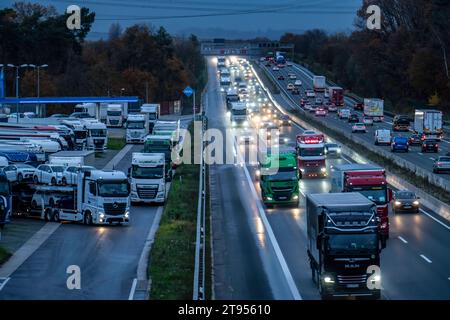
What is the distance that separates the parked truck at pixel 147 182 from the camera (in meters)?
49.1

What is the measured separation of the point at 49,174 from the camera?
45656 mm

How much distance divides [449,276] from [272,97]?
113 m

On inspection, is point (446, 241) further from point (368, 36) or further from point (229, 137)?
point (368, 36)

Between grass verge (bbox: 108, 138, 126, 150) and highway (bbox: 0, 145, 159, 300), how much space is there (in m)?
37.3

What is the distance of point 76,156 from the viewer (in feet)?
184

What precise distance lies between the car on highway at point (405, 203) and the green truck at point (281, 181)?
15.4 ft

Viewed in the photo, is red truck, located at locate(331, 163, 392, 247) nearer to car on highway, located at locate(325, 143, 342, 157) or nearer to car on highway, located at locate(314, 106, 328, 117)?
car on highway, located at locate(325, 143, 342, 157)

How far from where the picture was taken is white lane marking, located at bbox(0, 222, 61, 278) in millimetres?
32406

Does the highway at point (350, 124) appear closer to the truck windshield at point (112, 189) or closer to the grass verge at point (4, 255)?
the truck windshield at point (112, 189)

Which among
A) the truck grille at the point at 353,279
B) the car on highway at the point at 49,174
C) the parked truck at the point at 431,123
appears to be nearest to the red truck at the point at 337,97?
the parked truck at the point at 431,123

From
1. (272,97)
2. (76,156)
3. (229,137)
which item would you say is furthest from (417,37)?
(76,156)

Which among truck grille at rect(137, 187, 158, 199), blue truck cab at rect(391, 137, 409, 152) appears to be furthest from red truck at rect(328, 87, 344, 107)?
truck grille at rect(137, 187, 158, 199)

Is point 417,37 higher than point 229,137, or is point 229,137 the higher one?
point 417,37

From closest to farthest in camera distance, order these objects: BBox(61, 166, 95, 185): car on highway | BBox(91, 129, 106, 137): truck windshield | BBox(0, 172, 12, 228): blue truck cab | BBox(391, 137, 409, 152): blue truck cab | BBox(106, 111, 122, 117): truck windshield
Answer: BBox(0, 172, 12, 228): blue truck cab → BBox(61, 166, 95, 185): car on highway → BBox(391, 137, 409, 152): blue truck cab → BBox(91, 129, 106, 137): truck windshield → BBox(106, 111, 122, 117): truck windshield
